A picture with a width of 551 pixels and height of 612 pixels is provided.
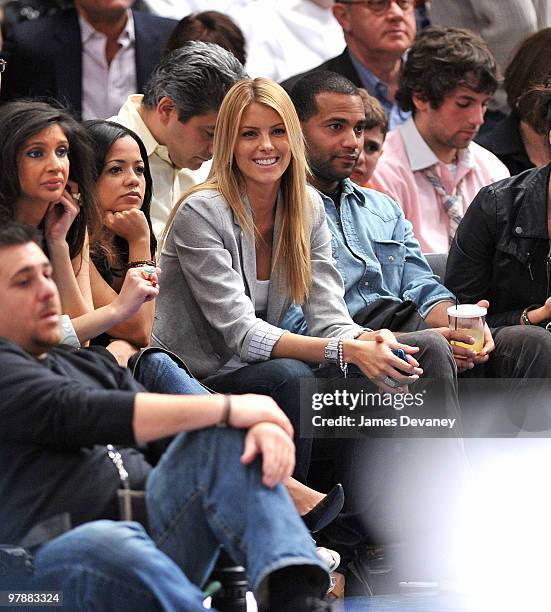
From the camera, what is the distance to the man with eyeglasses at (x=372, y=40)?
16.9ft

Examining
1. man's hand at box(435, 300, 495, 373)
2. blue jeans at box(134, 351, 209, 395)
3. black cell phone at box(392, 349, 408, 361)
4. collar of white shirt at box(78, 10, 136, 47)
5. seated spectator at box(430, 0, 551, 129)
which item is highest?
collar of white shirt at box(78, 10, 136, 47)

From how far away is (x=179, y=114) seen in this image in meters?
Result: 4.21

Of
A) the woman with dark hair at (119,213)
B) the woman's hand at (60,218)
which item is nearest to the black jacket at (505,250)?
the woman with dark hair at (119,213)

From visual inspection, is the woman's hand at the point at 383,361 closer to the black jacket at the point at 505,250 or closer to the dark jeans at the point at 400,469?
the dark jeans at the point at 400,469

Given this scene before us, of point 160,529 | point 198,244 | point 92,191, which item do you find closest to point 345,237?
point 198,244

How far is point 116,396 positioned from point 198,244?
1.12 metres

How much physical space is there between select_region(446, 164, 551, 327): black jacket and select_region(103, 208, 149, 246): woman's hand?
96 centimetres

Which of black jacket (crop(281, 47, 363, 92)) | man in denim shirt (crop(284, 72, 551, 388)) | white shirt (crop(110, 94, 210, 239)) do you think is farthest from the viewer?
black jacket (crop(281, 47, 363, 92))

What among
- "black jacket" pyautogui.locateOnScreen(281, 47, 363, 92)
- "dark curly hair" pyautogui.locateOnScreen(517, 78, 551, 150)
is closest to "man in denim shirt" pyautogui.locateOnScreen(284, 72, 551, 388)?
"dark curly hair" pyautogui.locateOnScreen(517, 78, 551, 150)

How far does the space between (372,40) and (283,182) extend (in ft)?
4.87

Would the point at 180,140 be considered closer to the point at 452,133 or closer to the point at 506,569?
the point at 452,133

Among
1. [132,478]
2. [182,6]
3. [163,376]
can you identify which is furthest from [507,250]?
[182,6]

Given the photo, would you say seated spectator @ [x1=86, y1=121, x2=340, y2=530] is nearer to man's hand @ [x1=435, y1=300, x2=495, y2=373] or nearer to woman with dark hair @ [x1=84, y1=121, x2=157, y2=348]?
woman with dark hair @ [x1=84, y1=121, x2=157, y2=348]

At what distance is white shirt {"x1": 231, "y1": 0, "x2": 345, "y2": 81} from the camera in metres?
5.40
